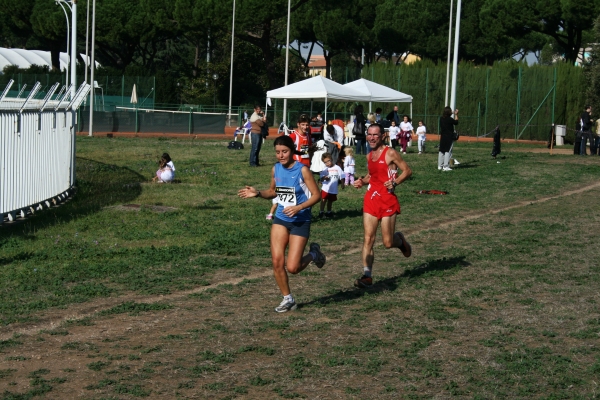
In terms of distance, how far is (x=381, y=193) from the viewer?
381 inches

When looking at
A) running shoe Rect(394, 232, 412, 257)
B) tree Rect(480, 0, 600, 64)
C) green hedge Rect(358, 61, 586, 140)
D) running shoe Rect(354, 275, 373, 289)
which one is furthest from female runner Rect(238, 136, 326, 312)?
tree Rect(480, 0, 600, 64)

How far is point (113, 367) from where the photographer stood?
6.61 m

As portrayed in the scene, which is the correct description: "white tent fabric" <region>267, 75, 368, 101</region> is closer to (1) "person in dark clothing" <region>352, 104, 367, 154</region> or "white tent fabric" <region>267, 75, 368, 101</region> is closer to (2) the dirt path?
(1) "person in dark clothing" <region>352, 104, 367, 154</region>

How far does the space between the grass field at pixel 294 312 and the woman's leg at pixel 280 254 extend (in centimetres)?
32

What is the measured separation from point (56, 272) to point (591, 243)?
25.8ft

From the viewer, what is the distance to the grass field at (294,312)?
6340mm

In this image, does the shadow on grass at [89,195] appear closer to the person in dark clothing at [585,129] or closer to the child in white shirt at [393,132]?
the child in white shirt at [393,132]

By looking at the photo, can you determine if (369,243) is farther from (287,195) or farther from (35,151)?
(35,151)

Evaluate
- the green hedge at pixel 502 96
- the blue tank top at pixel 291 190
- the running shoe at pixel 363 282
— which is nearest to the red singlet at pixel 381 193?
the running shoe at pixel 363 282

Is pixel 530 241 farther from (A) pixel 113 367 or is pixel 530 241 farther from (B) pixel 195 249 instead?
(A) pixel 113 367

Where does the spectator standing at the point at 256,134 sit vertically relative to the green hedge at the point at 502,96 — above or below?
below

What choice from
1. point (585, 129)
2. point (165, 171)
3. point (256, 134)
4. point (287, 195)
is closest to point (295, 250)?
point (287, 195)

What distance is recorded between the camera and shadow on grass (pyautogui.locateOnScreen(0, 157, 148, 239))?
1390 centimetres

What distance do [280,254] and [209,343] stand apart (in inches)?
53.1
